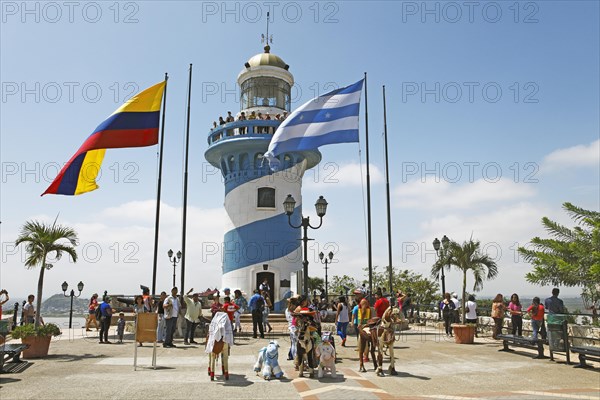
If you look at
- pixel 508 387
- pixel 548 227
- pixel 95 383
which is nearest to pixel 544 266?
pixel 548 227

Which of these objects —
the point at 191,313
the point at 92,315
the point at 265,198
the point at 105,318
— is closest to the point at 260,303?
the point at 191,313

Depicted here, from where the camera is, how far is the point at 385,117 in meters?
21.7

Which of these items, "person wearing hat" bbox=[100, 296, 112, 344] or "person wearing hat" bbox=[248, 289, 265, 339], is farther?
"person wearing hat" bbox=[248, 289, 265, 339]

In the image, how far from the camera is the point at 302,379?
→ 980cm

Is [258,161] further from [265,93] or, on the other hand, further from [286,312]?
[286,312]

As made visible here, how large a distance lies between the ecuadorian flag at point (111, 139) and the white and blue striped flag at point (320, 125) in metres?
4.39

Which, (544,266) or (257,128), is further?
(257,128)

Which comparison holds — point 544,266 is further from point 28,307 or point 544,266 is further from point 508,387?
point 28,307

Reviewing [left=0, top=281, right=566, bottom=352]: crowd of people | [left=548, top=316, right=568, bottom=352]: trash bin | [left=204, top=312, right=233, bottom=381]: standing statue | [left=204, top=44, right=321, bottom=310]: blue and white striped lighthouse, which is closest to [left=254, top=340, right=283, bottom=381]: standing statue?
[left=204, top=312, right=233, bottom=381]: standing statue

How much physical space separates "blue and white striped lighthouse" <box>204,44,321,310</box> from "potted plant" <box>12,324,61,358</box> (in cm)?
1531

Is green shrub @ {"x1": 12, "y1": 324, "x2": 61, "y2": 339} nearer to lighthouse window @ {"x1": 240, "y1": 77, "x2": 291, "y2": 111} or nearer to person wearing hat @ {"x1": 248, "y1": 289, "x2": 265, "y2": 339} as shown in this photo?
person wearing hat @ {"x1": 248, "y1": 289, "x2": 265, "y2": 339}

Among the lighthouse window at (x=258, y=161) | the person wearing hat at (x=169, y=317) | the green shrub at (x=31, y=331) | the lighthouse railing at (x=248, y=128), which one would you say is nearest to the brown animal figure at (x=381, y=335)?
the person wearing hat at (x=169, y=317)

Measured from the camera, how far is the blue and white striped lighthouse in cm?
2852

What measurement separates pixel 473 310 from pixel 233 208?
1573cm
